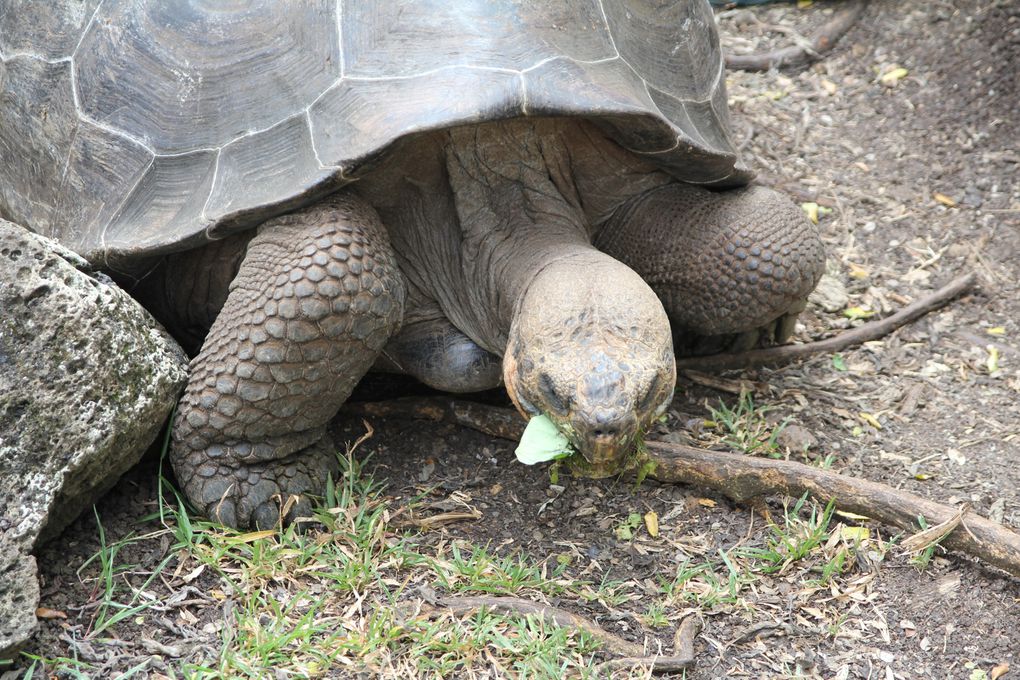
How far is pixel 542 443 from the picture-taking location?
10.5ft

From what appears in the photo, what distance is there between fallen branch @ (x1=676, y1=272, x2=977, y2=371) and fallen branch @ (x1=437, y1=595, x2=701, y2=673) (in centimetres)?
151

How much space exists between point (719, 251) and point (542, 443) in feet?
4.77

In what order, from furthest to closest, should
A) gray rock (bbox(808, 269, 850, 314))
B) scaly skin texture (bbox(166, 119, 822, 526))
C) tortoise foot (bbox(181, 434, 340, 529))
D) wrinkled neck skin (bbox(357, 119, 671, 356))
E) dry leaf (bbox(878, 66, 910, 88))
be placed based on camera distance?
1. dry leaf (bbox(878, 66, 910, 88))
2. gray rock (bbox(808, 269, 850, 314))
3. wrinkled neck skin (bbox(357, 119, 671, 356))
4. tortoise foot (bbox(181, 434, 340, 529))
5. scaly skin texture (bbox(166, 119, 822, 526))

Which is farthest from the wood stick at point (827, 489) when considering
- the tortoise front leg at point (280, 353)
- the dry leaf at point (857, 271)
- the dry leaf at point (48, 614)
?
the dry leaf at point (48, 614)

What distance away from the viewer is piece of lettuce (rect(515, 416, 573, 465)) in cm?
317

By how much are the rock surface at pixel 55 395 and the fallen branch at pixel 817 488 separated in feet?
4.36

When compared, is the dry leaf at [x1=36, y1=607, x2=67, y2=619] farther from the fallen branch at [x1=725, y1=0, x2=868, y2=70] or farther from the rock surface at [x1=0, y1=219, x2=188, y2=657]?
the fallen branch at [x1=725, y1=0, x2=868, y2=70]

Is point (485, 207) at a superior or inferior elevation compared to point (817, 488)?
superior

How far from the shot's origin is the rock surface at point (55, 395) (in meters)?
3.02

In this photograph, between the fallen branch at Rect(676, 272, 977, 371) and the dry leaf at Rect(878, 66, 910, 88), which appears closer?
the fallen branch at Rect(676, 272, 977, 371)

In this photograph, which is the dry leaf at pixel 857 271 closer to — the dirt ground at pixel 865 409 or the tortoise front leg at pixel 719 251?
the dirt ground at pixel 865 409

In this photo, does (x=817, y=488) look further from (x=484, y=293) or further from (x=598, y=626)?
(x=484, y=293)

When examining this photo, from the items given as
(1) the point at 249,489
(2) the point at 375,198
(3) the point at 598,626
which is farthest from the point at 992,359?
(1) the point at 249,489

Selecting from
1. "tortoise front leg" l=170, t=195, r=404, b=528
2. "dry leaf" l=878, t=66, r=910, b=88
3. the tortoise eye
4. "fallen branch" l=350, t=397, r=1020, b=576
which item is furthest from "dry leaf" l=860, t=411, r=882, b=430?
"dry leaf" l=878, t=66, r=910, b=88
